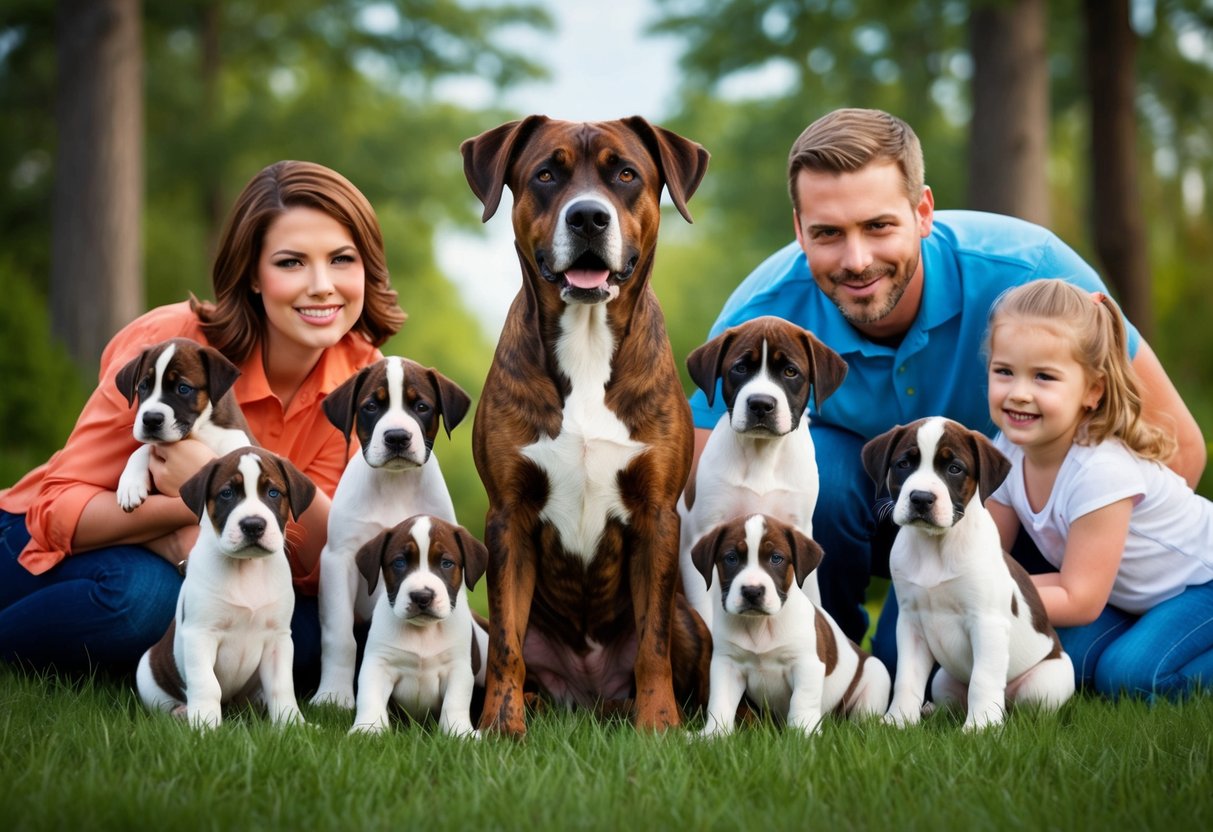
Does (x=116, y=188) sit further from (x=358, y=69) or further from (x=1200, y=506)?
(x=1200, y=506)

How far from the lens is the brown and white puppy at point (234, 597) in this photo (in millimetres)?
5008

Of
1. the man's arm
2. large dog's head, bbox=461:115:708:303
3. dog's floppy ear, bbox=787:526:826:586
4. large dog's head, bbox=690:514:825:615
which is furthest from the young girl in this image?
large dog's head, bbox=461:115:708:303

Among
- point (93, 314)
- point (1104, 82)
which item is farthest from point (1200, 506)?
point (93, 314)

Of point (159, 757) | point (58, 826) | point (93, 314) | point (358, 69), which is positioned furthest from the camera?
point (358, 69)

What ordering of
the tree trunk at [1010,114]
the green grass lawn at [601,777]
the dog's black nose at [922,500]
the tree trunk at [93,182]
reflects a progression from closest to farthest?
the green grass lawn at [601,777] → the dog's black nose at [922,500] → the tree trunk at [1010,114] → the tree trunk at [93,182]

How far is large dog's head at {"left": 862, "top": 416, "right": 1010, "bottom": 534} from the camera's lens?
5.05 meters

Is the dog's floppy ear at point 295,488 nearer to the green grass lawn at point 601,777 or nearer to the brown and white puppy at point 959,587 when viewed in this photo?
the green grass lawn at point 601,777

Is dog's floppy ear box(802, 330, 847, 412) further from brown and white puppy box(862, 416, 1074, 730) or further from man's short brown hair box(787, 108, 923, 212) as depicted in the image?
man's short brown hair box(787, 108, 923, 212)

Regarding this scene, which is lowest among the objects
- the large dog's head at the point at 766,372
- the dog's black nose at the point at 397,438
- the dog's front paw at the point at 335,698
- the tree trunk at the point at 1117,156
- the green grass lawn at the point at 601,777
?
the dog's front paw at the point at 335,698

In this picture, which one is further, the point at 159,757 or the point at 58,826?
the point at 159,757

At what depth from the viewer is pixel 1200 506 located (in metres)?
6.18

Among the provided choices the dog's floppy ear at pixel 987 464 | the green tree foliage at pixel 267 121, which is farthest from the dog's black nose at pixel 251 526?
the green tree foliage at pixel 267 121

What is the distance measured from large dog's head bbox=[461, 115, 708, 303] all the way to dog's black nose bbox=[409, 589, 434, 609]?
4.30 ft

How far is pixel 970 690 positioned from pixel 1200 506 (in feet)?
6.26
